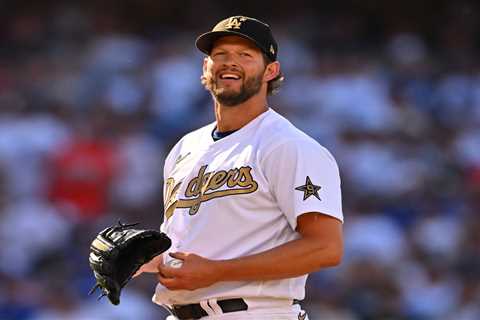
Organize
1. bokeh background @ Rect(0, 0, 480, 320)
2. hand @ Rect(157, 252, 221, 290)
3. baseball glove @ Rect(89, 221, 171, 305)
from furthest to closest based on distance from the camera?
bokeh background @ Rect(0, 0, 480, 320)
baseball glove @ Rect(89, 221, 171, 305)
hand @ Rect(157, 252, 221, 290)

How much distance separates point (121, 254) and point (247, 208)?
1.40ft

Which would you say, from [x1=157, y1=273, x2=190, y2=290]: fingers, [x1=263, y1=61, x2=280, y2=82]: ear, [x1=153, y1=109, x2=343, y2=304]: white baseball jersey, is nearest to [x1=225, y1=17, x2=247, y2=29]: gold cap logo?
[x1=263, y1=61, x2=280, y2=82]: ear

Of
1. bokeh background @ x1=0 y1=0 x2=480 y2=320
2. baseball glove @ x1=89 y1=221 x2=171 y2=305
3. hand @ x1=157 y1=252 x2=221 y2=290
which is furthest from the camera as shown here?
bokeh background @ x1=0 y1=0 x2=480 y2=320

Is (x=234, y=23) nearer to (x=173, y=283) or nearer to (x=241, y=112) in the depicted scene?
(x=241, y=112)

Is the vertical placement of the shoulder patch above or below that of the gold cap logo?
below

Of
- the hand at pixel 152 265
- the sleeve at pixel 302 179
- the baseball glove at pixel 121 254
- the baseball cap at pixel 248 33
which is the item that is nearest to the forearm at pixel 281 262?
the sleeve at pixel 302 179

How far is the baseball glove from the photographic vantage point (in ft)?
11.5

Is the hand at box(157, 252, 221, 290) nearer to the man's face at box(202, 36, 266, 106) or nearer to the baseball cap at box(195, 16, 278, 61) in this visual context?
the man's face at box(202, 36, 266, 106)

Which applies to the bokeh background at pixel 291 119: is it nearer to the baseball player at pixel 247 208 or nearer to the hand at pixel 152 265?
the hand at pixel 152 265

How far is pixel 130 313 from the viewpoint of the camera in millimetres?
7469

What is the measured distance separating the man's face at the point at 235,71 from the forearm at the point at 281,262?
59 centimetres

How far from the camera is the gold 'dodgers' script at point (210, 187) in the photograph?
3.59 meters

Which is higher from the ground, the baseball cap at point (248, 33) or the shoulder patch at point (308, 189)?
the baseball cap at point (248, 33)

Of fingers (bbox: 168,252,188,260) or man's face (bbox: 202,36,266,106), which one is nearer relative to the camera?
fingers (bbox: 168,252,188,260)
